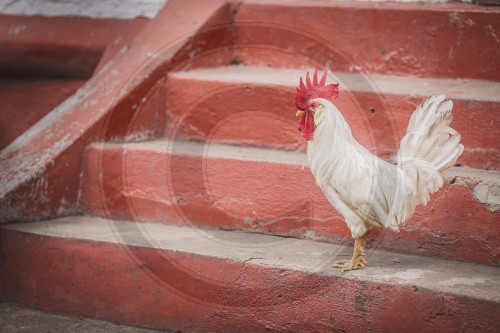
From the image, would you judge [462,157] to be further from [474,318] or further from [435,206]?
[474,318]

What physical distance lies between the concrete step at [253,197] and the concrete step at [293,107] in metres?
0.12

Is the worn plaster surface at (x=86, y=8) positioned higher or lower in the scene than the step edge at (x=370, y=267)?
higher

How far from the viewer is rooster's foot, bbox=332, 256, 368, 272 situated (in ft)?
11.4

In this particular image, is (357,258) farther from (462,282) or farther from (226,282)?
(226,282)

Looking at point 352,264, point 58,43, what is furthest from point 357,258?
point 58,43

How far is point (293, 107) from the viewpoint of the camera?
4.35 metres

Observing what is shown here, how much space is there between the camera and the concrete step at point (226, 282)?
330 cm

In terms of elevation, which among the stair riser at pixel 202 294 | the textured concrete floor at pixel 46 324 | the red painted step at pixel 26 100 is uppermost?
the red painted step at pixel 26 100

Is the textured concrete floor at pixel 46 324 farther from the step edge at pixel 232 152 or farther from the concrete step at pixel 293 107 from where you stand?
the concrete step at pixel 293 107

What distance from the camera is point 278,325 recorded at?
3.60 m

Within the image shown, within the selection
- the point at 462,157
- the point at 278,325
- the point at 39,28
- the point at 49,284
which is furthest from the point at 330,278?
the point at 39,28

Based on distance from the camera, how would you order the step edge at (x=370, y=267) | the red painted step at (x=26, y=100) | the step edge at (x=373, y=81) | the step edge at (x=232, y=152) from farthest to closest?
the red painted step at (x=26, y=100), the step edge at (x=373, y=81), the step edge at (x=232, y=152), the step edge at (x=370, y=267)

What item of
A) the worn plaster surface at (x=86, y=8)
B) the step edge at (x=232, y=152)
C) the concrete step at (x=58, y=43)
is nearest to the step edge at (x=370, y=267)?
the step edge at (x=232, y=152)

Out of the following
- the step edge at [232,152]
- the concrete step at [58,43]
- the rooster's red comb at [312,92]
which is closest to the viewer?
the rooster's red comb at [312,92]
